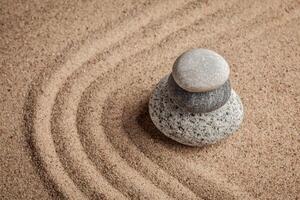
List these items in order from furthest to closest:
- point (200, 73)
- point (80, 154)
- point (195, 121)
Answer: point (80, 154) → point (195, 121) → point (200, 73)

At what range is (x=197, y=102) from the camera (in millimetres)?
1520

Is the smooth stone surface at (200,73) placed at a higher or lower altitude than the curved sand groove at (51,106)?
higher

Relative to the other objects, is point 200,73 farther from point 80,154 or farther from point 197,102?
point 80,154

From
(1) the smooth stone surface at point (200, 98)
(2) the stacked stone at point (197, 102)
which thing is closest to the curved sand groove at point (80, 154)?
(2) the stacked stone at point (197, 102)

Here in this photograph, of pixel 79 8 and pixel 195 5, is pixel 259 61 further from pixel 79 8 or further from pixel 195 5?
pixel 79 8

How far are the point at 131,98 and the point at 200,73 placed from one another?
0.48m

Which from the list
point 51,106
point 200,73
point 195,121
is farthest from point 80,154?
point 200,73

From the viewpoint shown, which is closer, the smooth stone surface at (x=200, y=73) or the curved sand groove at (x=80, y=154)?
the smooth stone surface at (x=200, y=73)

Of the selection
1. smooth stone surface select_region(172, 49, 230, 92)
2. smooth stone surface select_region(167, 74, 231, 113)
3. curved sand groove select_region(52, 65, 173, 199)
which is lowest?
curved sand groove select_region(52, 65, 173, 199)

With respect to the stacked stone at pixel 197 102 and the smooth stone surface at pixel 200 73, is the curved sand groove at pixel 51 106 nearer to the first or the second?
the stacked stone at pixel 197 102

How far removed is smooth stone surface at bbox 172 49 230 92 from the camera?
1.44 m

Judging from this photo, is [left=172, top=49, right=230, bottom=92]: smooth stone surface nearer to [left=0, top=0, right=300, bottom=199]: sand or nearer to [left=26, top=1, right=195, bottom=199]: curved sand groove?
[left=0, top=0, right=300, bottom=199]: sand

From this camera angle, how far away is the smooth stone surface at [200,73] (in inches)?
56.8

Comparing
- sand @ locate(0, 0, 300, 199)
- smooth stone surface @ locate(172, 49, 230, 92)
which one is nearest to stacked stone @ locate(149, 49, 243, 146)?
smooth stone surface @ locate(172, 49, 230, 92)
